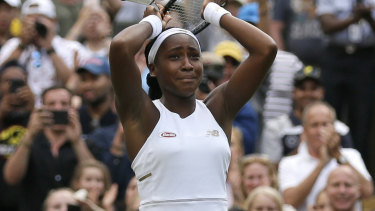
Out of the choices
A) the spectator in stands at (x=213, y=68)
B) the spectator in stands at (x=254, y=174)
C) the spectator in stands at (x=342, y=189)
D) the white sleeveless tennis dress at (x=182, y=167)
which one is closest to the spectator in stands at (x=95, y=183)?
the spectator in stands at (x=254, y=174)

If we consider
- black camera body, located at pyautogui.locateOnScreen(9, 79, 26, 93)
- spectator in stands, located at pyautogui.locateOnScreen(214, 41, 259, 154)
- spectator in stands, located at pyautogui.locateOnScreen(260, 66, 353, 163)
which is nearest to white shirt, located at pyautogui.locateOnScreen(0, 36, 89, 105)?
black camera body, located at pyautogui.locateOnScreen(9, 79, 26, 93)

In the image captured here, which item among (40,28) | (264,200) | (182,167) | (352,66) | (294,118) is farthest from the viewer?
(352,66)

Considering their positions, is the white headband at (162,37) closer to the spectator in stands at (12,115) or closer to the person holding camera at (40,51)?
the spectator in stands at (12,115)

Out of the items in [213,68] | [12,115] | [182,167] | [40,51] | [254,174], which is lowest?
[254,174]

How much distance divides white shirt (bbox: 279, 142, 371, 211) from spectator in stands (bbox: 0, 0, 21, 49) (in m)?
3.75

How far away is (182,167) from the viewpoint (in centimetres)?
480

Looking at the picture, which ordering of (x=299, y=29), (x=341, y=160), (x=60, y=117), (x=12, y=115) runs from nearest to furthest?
(x=341, y=160) → (x=60, y=117) → (x=12, y=115) → (x=299, y=29)

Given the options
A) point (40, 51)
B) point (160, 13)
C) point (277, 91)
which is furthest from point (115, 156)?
point (160, 13)

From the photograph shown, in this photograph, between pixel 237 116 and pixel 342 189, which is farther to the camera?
pixel 237 116

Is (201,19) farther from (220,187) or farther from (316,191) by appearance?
(316,191)

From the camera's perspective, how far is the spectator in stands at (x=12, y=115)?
9023 mm

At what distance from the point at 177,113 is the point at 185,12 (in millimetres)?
654

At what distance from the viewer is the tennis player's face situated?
4.94 meters

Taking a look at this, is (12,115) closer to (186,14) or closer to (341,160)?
(341,160)
